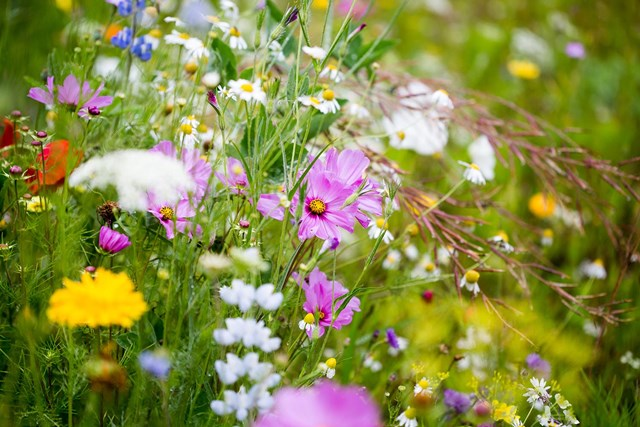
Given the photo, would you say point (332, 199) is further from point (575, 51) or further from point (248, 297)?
point (575, 51)

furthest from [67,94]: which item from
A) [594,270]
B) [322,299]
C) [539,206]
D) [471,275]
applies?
[539,206]

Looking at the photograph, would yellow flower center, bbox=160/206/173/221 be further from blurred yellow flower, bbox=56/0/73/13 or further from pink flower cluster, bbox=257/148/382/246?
blurred yellow flower, bbox=56/0/73/13

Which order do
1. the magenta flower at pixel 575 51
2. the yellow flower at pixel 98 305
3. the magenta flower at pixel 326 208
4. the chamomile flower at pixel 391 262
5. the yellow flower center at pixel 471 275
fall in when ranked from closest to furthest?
the yellow flower at pixel 98 305 < the magenta flower at pixel 326 208 < the yellow flower center at pixel 471 275 < the chamomile flower at pixel 391 262 < the magenta flower at pixel 575 51

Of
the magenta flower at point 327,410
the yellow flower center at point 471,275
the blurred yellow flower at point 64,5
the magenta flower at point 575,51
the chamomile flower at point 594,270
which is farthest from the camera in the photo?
the magenta flower at point 575,51

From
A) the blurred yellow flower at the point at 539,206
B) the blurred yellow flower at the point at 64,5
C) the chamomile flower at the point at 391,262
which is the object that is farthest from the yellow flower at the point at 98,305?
the blurred yellow flower at the point at 64,5

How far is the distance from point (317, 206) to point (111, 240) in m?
0.23

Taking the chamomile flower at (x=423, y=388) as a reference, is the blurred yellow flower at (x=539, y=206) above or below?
below

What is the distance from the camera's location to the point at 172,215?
78 cm

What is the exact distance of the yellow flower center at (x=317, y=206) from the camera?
0.79 meters

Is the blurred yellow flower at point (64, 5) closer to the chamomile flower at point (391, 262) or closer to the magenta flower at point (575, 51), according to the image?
the chamomile flower at point (391, 262)

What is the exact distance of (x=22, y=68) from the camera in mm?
1396

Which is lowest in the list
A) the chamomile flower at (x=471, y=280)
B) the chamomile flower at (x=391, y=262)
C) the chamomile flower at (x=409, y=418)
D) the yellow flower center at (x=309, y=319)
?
the chamomile flower at (x=391, y=262)

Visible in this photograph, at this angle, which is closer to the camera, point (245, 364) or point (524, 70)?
point (245, 364)

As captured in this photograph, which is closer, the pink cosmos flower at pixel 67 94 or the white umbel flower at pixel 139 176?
the white umbel flower at pixel 139 176
